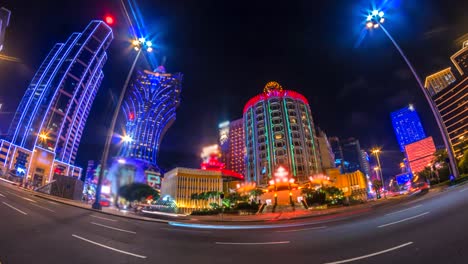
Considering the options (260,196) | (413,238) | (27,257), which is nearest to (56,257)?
(27,257)

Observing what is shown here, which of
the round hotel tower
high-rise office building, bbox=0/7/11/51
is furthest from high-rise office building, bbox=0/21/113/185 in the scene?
the round hotel tower

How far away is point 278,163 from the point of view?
311 ft

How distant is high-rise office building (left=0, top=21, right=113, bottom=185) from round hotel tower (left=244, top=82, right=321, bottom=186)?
311ft

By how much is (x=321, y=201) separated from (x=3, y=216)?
168ft

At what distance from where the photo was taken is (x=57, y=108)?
126688 mm

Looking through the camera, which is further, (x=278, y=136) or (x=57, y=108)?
(x=57, y=108)

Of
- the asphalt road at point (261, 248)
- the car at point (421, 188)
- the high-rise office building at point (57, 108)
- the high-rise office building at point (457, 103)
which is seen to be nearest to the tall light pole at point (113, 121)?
the asphalt road at point (261, 248)

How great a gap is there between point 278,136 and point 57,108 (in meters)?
130

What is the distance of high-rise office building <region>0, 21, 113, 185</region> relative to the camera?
105 meters

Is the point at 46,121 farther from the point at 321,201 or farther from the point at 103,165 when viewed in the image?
the point at 321,201

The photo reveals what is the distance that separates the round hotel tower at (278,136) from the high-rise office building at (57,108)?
9467cm

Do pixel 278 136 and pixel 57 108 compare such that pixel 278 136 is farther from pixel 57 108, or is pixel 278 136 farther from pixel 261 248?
pixel 57 108

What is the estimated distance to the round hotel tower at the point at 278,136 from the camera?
94375mm

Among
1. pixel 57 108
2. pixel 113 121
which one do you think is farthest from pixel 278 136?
pixel 57 108
